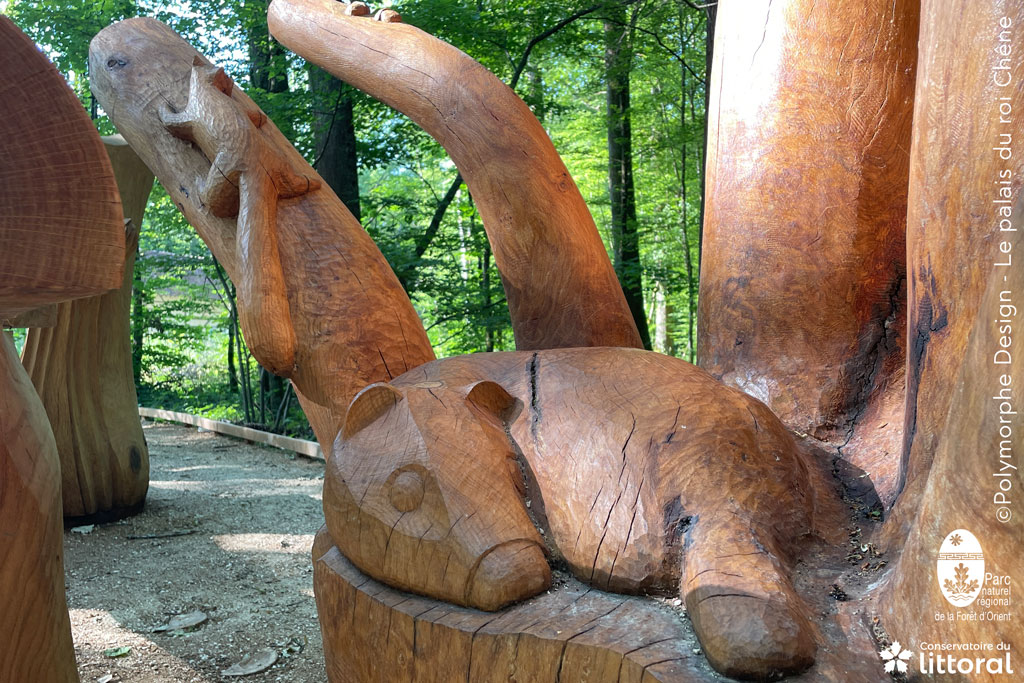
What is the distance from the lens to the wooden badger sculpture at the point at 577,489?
1.42 metres

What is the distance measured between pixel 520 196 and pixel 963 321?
125 centimetres

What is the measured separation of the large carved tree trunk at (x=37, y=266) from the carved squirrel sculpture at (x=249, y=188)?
0.63 metres

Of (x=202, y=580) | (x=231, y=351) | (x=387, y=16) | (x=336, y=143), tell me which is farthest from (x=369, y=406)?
(x=231, y=351)

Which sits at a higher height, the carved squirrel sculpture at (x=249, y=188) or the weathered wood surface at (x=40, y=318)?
the carved squirrel sculpture at (x=249, y=188)

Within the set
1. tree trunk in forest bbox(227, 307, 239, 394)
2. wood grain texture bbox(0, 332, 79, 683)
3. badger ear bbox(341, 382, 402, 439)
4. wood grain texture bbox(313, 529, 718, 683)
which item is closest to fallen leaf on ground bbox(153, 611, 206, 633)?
wood grain texture bbox(0, 332, 79, 683)

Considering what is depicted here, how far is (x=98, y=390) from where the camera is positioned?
13.8 feet

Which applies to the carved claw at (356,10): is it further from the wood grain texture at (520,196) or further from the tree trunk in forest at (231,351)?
the tree trunk in forest at (231,351)

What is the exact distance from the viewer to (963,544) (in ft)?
3.73

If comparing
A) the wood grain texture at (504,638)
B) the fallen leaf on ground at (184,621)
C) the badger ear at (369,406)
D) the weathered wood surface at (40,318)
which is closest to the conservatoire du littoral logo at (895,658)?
the wood grain texture at (504,638)

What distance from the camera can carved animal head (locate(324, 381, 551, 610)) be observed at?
4.79ft

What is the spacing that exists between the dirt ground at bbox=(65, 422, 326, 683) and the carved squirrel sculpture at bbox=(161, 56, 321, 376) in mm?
1296

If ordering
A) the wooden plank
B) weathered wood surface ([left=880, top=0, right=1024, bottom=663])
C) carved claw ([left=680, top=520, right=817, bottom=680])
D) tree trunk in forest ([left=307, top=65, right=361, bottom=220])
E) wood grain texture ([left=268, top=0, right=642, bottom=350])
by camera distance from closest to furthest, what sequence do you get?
weathered wood surface ([left=880, top=0, right=1024, bottom=663]) → carved claw ([left=680, top=520, right=817, bottom=680]) → wood grain texture ([left=268, top=0, right=642, bottom=350]) → the wooden plank → tree trunk in forest ([left=307, top=65, right=361, bottom=220])

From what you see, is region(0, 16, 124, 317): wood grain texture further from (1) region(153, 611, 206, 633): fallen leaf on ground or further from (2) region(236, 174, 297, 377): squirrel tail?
(1) region(153, 611, 206, 633): fallen leaf on ground

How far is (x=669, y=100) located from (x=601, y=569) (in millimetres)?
8410
